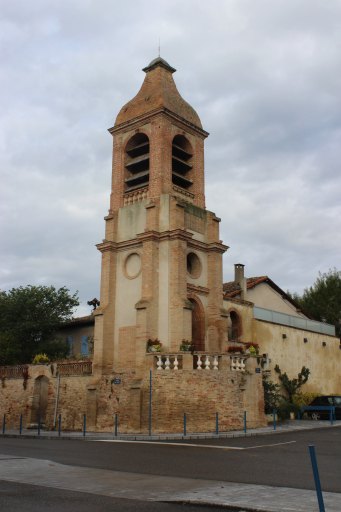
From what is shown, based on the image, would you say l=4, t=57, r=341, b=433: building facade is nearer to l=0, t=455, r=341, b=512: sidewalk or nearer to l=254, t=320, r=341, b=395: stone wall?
l=254, t=320, r=341, b=395: stone wall

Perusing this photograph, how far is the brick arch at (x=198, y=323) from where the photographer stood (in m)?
28.9

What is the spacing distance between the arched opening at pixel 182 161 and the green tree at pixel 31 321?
11.7 m

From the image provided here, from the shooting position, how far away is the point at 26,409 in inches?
1183

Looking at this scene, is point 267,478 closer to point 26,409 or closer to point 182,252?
point 182,252

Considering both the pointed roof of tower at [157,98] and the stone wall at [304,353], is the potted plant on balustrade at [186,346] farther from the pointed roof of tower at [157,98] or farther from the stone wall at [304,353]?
the pointed roof of tower at [157,98]

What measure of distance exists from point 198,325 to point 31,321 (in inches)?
480

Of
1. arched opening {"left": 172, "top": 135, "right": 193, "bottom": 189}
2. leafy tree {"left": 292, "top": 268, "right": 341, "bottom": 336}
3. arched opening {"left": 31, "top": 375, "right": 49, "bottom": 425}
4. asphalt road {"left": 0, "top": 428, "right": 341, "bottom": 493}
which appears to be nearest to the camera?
asphalt road {"left": 0, "top": 428, "right": 341, "bottom": 493}

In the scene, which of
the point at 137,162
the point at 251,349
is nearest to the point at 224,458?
the point at 251,349

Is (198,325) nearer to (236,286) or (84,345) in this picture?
(236,286)

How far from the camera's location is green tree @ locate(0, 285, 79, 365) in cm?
3509

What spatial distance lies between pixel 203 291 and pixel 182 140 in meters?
9.17

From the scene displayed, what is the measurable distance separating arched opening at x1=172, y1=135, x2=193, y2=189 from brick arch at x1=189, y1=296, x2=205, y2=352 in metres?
7.11

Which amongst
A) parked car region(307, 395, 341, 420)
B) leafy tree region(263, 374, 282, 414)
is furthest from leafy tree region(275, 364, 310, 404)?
leafy tree region(263, 374, 282, 414)

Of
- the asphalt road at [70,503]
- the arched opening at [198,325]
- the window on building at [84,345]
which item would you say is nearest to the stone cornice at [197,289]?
the arched opening at [198,325]
